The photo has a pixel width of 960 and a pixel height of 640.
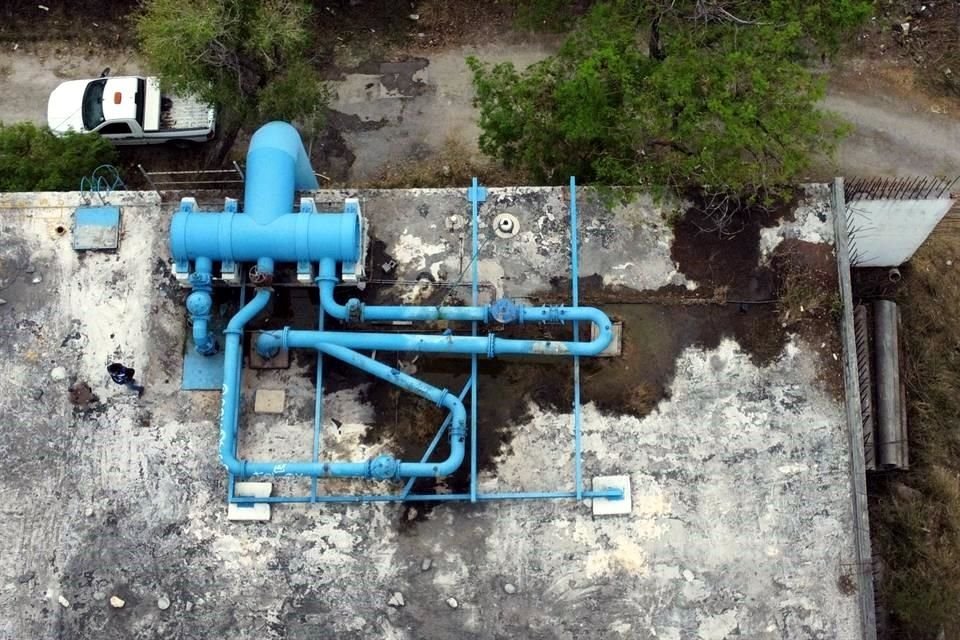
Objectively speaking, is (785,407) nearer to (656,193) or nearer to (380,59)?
(656,193)

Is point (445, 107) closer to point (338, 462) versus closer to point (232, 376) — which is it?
point (232, 376)

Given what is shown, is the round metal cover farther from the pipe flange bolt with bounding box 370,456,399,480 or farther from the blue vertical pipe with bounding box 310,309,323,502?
the pipe flange bolt with bounding box 370,456,399,480

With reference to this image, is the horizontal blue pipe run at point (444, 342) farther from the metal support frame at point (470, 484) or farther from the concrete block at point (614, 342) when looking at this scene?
the concrete block at point (614, 342)

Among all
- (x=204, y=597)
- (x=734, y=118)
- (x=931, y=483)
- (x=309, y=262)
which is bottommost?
(x=204, y=597)

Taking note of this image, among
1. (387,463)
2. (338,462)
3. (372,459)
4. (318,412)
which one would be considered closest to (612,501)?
(387,463)


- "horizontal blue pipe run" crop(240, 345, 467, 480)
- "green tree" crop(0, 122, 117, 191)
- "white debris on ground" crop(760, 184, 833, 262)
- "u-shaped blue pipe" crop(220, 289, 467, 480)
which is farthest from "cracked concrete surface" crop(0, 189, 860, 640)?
"green tree" crop(0, 122, 117, 191)

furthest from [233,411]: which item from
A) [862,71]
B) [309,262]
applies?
[862,71]
